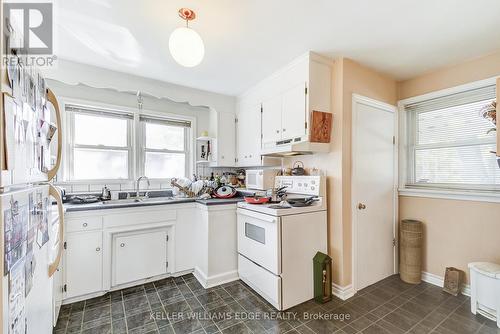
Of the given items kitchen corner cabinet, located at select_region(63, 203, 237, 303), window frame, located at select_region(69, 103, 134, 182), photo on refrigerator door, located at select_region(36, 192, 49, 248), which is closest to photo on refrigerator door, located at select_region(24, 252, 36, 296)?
photo on refrigerator door, located at select_region(36, 192, 49, 248)

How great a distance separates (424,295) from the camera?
2293 mm

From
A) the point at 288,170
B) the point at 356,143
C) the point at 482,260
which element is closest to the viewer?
the point at 482,260

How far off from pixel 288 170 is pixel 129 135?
2233mm

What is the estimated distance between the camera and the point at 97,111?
113 inches

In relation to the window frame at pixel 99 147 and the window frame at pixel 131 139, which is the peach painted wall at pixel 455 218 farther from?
the window frame at pixel 99 147

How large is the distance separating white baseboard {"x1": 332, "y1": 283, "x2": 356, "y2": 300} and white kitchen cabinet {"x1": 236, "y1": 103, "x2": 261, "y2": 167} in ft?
5.40

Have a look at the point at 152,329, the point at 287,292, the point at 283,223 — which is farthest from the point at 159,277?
the point at 283,223

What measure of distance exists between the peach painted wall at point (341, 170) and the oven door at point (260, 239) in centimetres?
69

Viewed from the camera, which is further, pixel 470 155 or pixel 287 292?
pixel 470 155

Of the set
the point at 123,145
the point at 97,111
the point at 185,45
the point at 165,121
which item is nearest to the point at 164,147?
the point at 165,121

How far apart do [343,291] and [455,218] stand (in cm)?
147

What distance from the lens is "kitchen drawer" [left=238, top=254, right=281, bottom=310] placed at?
2.00 m

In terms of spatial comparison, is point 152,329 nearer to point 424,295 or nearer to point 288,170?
point 288,170

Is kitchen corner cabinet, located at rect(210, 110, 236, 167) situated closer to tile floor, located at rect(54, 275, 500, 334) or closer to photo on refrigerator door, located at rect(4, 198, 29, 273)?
tile floor, located at rect(54, 275, 500, 334)
